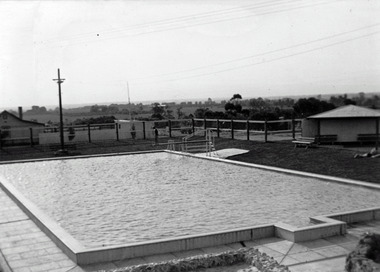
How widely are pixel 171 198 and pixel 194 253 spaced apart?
3944mm

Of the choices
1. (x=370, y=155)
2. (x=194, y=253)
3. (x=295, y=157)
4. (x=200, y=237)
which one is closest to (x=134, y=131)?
(x=295, y=157)

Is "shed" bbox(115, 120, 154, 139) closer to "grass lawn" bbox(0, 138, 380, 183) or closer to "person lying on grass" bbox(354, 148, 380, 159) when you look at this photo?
"grass lawn" bbox(0, 138, 380, 183)

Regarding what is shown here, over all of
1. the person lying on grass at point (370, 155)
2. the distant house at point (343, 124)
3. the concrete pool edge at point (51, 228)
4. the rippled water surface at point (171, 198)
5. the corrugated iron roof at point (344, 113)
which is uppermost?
the corrugated iron roof at point (344, 113)

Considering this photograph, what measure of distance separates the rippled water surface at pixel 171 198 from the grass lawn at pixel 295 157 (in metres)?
1.56

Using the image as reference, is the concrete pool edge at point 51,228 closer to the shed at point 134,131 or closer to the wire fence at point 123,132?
the wire fence at point 123,132

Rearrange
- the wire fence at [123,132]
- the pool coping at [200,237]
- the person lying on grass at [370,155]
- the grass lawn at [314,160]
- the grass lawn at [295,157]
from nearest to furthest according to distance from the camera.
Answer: the pool coping at [200,237]
the grass lawn at [314,160]
the grass lawn at [295,157]
the person lying on grass at [370,155]
the wire fence at [123,132]

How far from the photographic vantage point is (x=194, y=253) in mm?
6441

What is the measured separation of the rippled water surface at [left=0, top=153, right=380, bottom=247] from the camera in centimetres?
797

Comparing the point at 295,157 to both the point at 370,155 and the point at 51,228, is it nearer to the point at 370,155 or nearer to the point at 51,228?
the point at 370,155

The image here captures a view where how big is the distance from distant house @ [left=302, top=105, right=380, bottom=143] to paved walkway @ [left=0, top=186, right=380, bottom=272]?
38.2ft

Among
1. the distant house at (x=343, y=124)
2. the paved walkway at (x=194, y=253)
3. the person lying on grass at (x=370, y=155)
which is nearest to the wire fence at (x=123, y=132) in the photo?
the distant house at (x=343, y=124)

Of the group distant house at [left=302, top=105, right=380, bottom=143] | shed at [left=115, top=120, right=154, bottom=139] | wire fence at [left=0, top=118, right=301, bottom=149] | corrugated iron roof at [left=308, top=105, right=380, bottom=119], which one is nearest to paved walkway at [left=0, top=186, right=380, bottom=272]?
corrugated iron roof at [left=308, top=105, right=380, bottom=119]

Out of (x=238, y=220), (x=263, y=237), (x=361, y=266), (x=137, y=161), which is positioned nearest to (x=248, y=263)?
(x=263, y=237)

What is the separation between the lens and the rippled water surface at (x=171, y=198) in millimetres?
7969
